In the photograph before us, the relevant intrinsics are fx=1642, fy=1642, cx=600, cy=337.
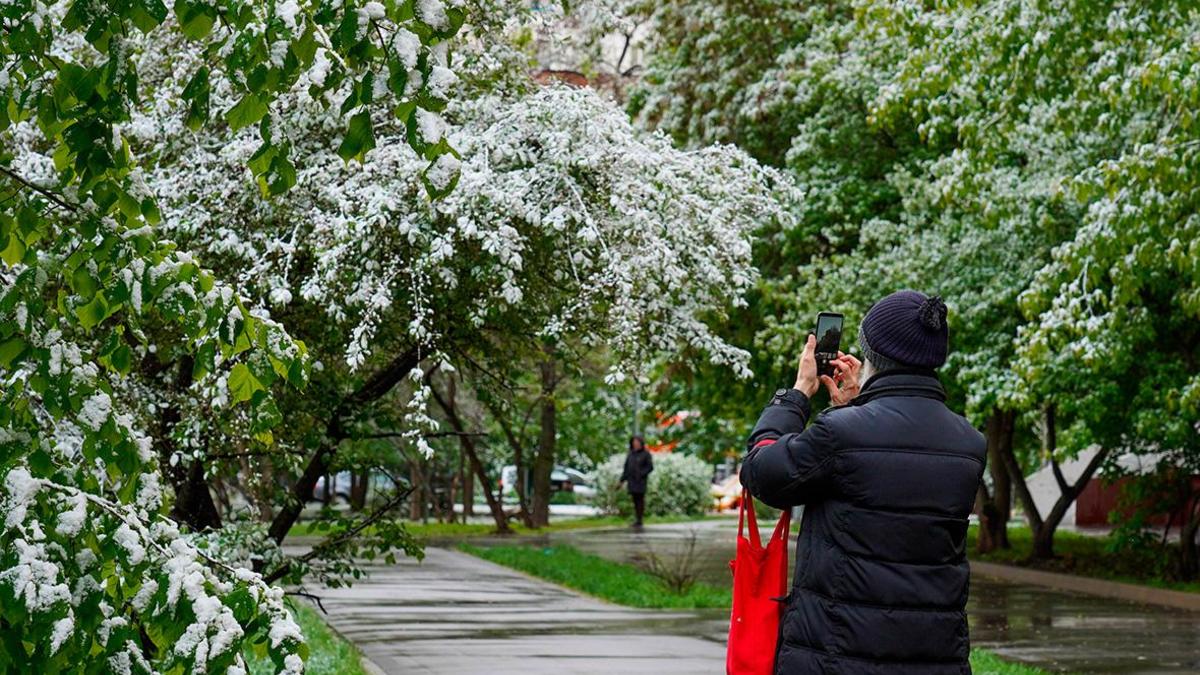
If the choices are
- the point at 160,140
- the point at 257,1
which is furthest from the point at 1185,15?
the point at 257,1

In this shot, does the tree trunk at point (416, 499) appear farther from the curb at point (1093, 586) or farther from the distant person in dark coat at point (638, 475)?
the curb at point (1093, 586)

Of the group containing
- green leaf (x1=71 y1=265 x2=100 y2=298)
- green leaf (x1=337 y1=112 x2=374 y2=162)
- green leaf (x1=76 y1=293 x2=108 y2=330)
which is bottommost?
green leaf (x1=76 y1=293 x2=108 y2=330)

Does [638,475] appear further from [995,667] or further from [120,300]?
[120,300]

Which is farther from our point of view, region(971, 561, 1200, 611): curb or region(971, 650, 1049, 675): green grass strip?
region(971, 561, 1200, 611): curb

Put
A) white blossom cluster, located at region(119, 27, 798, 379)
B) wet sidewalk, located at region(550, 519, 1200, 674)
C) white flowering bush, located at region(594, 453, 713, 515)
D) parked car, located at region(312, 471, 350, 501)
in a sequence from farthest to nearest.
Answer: white flowering bush, located at region(594, 453, 713, 515) → parked car, located at region(312, 471, 350, 501) → wet sidewalk, located at region(550, 519, 1200, 674) → white blossom cluster, located at region(119, 27, 798, 379)

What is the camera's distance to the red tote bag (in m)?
4.15

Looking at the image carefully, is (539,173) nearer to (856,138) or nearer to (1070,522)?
(856,138)

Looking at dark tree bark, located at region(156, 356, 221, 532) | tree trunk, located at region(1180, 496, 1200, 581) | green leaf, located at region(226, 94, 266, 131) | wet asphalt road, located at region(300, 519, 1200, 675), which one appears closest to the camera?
green leaf, located at region(226, 94, 266, 131)

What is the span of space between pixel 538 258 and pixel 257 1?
486cm

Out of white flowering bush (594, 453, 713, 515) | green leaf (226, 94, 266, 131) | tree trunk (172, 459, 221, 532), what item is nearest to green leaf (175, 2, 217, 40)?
green leaf (226, 94, 266, 131)

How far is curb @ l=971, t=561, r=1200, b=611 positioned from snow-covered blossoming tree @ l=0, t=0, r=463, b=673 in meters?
14.5

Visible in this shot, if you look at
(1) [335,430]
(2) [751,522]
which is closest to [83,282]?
(2) [751,522]

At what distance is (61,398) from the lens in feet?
11.7

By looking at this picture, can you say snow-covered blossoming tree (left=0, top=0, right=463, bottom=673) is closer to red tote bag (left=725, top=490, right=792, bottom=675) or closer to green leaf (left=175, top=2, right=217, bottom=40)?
green leaf (left=175, top=2, right=217, bottom=40)
